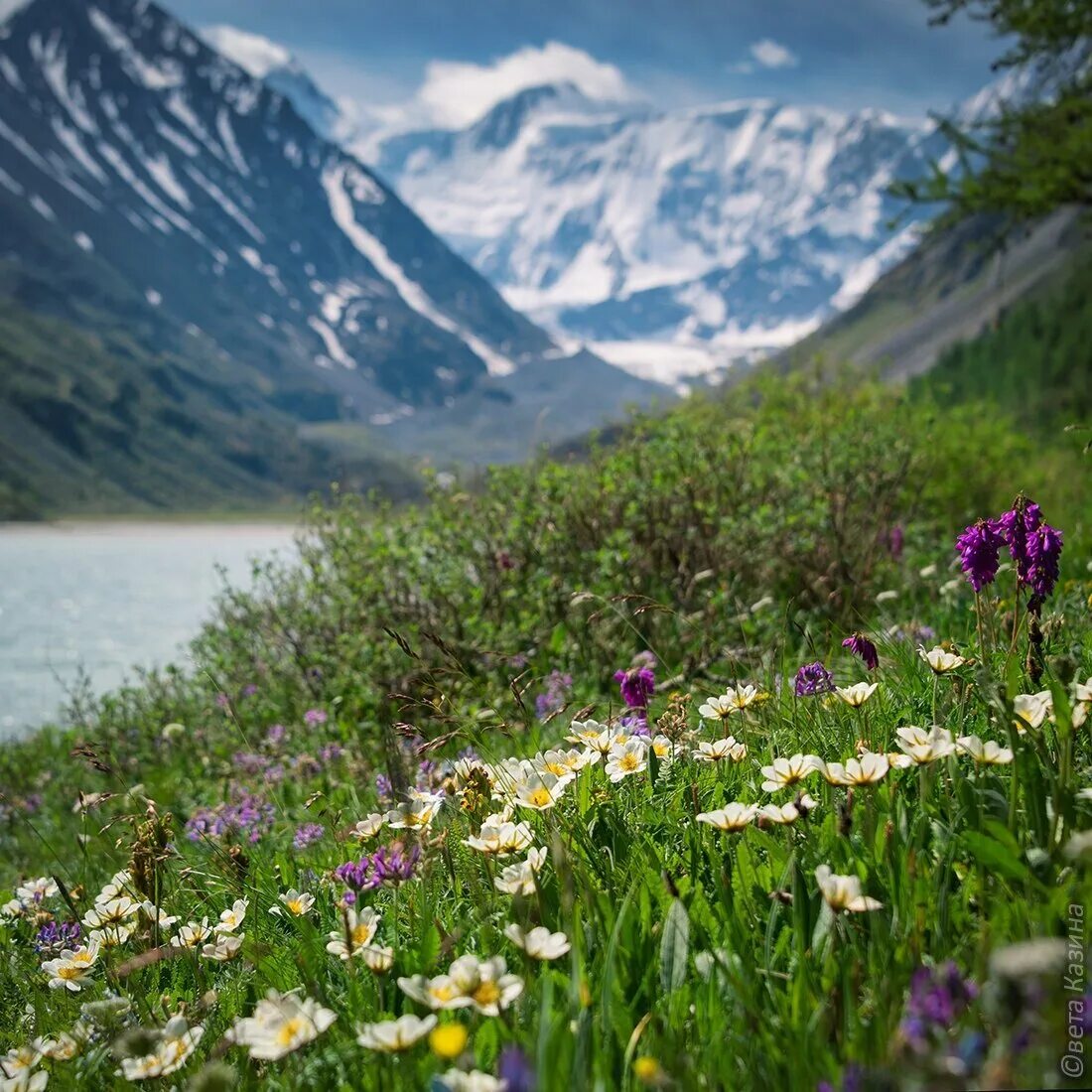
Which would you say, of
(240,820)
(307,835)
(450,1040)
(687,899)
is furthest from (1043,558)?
(240,820)

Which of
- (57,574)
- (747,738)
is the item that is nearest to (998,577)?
(747,738)

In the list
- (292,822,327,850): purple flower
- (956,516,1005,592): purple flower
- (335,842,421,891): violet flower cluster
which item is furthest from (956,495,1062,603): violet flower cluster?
(292,822,327,850): purple flower

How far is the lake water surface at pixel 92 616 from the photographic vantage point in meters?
24.0

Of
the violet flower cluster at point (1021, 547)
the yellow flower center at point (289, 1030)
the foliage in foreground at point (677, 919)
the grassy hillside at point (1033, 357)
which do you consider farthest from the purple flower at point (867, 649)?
the grassy hillside at point (1033, 357)

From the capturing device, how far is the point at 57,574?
5666 centimetres

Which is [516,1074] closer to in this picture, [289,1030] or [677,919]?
[289,1030]

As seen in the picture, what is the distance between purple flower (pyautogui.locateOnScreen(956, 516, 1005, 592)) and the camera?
3383 mm

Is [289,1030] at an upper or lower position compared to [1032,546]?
lower

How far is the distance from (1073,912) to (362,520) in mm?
9011

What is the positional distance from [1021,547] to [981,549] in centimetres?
14

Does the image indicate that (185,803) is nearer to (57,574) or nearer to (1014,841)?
(1014,841)

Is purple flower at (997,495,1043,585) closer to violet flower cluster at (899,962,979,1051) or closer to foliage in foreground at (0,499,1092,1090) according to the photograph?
foliage in foreground at (0,499,1092,1090)

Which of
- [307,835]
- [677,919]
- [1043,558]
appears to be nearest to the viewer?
[677,919]

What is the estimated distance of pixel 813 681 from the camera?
382 cm
